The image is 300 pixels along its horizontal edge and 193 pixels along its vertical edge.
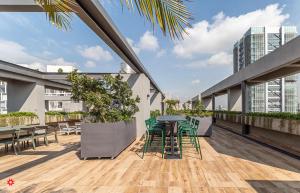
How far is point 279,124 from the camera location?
6457 mm

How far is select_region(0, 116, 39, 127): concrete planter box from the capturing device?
9302mm

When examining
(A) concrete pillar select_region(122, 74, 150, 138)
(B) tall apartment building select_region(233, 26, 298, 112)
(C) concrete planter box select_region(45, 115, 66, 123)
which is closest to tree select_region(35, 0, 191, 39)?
(A) concrete pillar select_region(122, 74, 150, 138)

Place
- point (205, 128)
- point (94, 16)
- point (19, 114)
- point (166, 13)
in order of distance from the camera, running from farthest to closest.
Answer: point (19, 114) → point (205, 128) → point (94, 16) → point (166, 13)

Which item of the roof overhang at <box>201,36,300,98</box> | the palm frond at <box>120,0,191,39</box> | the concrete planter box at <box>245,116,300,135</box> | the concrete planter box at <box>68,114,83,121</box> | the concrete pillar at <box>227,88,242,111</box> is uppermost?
the roof overhang at <box>201,36,300,98</box>

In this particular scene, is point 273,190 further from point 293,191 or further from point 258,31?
point 258,31

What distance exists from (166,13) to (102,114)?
13.9 feet

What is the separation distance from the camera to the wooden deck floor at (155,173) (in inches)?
129

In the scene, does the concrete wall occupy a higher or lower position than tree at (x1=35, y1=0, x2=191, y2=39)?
lower

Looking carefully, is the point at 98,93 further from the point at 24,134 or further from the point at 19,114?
the point at 19,114

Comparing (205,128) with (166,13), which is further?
(205,128)

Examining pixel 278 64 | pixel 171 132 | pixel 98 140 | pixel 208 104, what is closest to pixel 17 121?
pixel 98 140

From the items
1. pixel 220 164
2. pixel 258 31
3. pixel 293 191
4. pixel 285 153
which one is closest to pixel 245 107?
pixel 285 153

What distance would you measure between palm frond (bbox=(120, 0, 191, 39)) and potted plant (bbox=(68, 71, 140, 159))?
3.88 metres

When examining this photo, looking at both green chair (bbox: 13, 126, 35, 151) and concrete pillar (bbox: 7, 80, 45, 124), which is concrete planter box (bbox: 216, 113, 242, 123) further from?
concrete pillar (bbox: 7, 80, 45, 124)
